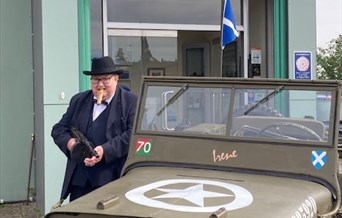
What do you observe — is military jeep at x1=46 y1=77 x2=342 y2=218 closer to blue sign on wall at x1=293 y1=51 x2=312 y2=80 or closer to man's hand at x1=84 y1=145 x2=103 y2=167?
man's hand at x1=84 y1=145 x2=103 y2=167

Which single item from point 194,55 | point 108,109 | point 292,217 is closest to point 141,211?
point 292,217

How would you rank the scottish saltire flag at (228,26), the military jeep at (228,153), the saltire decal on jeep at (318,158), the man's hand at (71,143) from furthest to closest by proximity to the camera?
the scottish saltire flag at (228,26) → the man's hand at (71,143) → the saltire decal on jeep at (318,158) → the military jeep at (228,153)

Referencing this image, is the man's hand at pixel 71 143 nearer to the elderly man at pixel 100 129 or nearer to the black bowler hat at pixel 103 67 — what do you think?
the elderly man at pixel 100 129

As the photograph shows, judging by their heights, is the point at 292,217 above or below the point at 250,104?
below

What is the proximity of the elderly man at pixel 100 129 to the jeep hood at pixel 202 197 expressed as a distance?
640 mm

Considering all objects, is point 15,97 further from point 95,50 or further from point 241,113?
point 241,113

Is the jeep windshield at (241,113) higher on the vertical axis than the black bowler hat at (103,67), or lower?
lower

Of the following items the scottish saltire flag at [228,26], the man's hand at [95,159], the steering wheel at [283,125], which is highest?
the scottish saltire flag at [228,26]

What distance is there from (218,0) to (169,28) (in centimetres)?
89

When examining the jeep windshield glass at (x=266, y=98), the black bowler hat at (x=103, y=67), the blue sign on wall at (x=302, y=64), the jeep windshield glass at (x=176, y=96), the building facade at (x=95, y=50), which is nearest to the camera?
the jeep windshield glass at (x=266, y=98)

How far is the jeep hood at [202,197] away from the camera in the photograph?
8.11 feet

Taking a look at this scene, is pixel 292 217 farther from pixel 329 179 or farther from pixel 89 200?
pixel 89 200

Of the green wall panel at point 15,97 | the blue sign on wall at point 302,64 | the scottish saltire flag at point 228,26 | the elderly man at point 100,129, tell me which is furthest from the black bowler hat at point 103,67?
the blue sign on wall at point 302,64

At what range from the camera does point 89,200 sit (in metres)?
2.75
